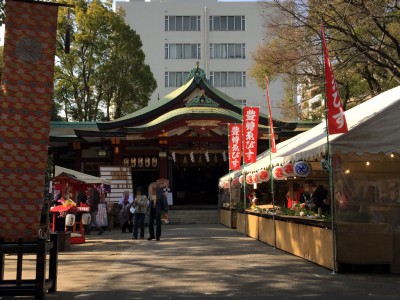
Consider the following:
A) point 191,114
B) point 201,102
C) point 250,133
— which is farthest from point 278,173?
point 201,102

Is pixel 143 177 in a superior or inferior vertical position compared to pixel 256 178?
superior

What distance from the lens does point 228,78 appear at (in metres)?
49.9

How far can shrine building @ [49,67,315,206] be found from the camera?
25.5m

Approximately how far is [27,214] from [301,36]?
550 inches

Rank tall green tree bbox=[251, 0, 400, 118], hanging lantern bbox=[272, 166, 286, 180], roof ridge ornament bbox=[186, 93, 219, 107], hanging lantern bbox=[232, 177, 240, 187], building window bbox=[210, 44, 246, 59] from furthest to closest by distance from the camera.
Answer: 1. building window bbox=[210, 44, 246, 59]
2. roof ridge ornament bbox=[186, 93, 219, 107]
3. hanging lantern bbox=[232, 177, 240, 187]
4. tall green tree bbox=[251, 0, 400, 118]
5. hanging lantern bbox=[272, 166, 286, 180]

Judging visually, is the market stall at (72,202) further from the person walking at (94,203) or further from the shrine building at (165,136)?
the shrine building at (165,136)

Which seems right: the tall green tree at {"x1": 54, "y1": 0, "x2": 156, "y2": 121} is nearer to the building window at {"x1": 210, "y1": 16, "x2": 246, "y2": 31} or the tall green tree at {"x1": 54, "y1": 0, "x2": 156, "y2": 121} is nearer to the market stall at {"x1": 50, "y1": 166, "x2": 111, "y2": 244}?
the market stall at {"x1": 50, "y1": 166, "x2": 111, "y2": 244}

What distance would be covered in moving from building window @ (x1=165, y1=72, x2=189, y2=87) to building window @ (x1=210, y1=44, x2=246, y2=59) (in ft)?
12.0

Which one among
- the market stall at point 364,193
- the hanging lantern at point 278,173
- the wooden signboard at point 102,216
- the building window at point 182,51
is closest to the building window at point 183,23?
the building window at point 182,51

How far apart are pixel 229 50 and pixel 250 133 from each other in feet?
113

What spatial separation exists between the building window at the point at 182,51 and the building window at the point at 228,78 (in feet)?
9.56

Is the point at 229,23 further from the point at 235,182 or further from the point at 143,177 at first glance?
the point at 235,182

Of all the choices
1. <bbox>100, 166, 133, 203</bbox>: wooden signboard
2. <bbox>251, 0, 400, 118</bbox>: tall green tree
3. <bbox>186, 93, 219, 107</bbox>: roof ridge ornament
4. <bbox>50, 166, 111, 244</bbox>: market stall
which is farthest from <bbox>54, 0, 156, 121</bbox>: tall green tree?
<bbox>251, 0, 400, 118</bbox>: tall green tree

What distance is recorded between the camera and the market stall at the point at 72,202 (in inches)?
558
